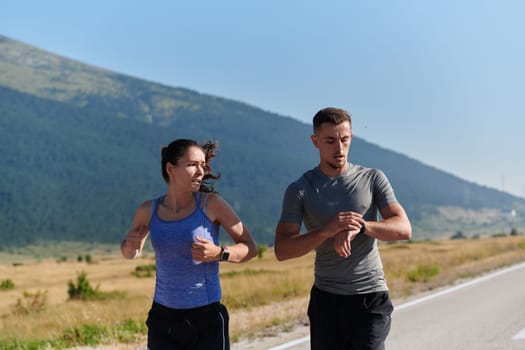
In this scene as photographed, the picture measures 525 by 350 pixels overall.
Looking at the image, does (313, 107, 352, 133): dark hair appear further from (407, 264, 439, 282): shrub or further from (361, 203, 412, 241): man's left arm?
(407, 264, 439, 282): shrub

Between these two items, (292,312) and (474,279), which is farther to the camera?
(474,279)

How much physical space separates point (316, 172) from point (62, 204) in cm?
18089

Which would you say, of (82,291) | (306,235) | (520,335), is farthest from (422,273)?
(82,291)

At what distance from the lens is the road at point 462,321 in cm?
884

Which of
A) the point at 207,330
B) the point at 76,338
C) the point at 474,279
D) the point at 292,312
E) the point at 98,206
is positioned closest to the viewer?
the point at 207,330

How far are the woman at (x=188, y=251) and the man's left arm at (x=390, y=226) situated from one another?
632mm

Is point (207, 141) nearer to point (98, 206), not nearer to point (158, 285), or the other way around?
point (158, 285)

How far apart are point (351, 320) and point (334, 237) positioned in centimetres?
49

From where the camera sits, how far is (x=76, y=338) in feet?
36.3

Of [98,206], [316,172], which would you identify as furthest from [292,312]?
[98,206]

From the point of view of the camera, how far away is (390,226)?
4.24 m

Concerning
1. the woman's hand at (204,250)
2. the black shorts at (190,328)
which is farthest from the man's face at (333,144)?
the black shorts at (190,328)

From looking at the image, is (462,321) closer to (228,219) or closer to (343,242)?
(343,242)

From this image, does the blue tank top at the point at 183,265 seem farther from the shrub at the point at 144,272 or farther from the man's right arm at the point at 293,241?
the shrub at the point at 144,272
